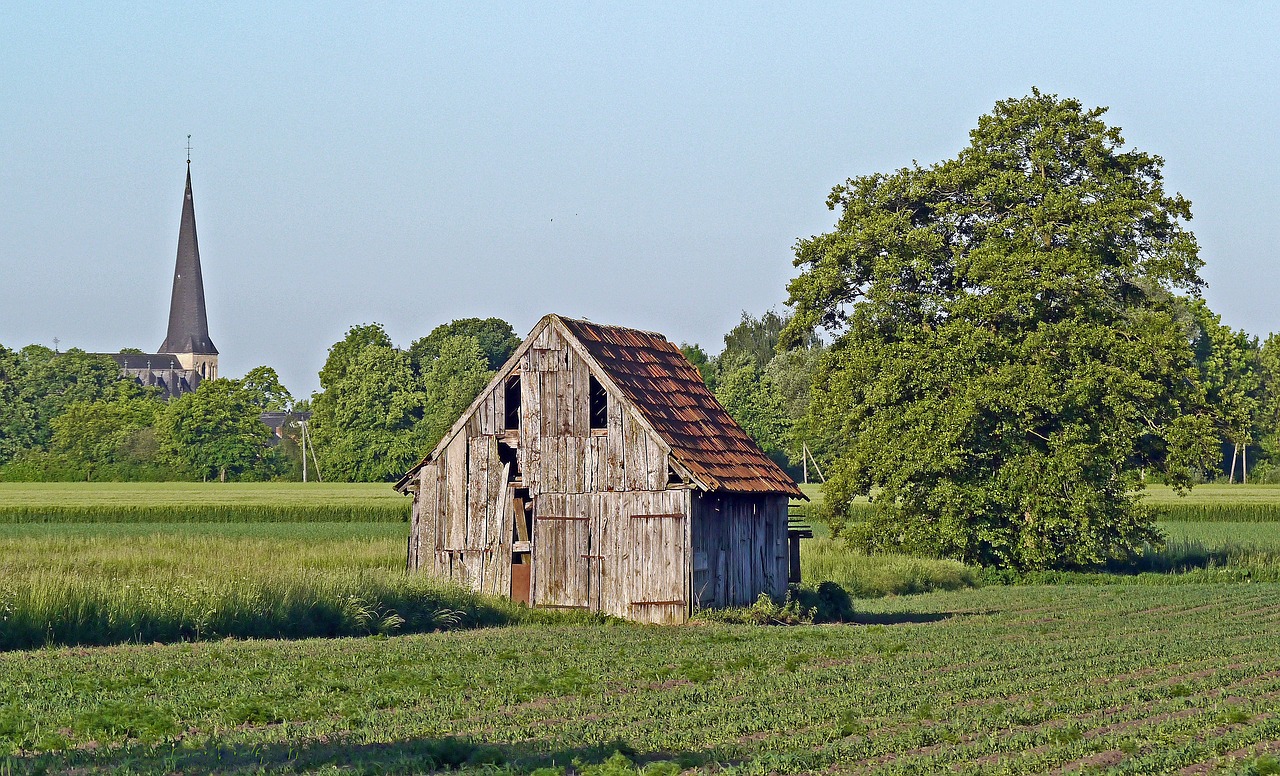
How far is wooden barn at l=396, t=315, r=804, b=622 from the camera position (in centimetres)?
3088

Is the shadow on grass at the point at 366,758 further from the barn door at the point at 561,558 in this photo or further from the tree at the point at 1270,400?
the tree at the point at 1270,400

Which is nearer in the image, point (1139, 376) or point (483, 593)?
point (483, 593)

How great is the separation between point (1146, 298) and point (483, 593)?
27.6 metres

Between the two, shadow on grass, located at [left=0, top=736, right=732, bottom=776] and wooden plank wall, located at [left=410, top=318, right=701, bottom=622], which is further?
wooden plank wall, located at [left=410, top=318, right=701, bottom=622]

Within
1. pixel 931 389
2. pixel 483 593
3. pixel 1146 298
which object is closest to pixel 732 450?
pixel 483 593

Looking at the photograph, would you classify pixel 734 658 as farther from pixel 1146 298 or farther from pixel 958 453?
pixel 1146 298

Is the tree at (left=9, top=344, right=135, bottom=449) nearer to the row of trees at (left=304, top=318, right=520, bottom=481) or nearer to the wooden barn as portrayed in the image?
the row of trees at (left=304, top=318, right=520, bottom=481)

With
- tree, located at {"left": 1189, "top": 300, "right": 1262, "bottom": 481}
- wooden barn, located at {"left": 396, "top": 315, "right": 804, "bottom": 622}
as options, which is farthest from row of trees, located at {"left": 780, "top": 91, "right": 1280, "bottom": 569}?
tree, located at {"left": 1189, "top": 300, "right": 1262, "bottom": 481}

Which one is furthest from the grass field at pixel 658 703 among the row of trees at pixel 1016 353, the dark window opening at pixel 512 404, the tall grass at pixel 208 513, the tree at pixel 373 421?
the tree at pixel 373 421

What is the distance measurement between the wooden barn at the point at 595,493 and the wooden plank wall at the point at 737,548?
0.04 meters

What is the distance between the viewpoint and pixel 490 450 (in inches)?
1304

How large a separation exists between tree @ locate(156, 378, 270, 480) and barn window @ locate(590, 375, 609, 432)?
95900mm

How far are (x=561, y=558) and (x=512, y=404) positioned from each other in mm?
4132

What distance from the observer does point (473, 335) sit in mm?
142000
